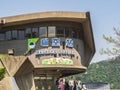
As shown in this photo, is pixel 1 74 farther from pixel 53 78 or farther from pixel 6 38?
pixel 53 78

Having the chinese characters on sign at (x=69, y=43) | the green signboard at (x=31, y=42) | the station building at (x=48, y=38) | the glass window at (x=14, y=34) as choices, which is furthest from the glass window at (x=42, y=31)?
the glass window at (x=14, y=34)

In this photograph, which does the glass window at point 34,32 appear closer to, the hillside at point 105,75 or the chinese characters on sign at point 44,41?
the chinese characters on sign at point 44,41

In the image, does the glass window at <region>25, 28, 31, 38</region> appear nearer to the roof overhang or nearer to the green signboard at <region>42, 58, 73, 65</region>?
the roof overhang

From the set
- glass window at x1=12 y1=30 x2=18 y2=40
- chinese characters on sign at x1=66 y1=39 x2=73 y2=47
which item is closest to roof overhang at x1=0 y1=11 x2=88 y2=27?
glass window at x1=12 y1=30 x2=18 y2=40

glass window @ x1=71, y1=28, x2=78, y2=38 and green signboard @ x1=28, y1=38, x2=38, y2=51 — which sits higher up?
glass window @ x1=71, y1=28, x2=78, y2=38

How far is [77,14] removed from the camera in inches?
1352

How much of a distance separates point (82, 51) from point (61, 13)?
5.26m

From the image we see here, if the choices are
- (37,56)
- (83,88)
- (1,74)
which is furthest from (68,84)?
(37,56)

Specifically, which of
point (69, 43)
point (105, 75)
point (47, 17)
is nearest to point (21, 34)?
point (47, 17)

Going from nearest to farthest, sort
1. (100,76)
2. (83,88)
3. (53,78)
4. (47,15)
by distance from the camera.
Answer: (83,88), (47,15), (53,78), (100,76)

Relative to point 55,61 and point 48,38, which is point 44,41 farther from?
point 55,61

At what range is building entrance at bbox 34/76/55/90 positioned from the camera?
3725 cm

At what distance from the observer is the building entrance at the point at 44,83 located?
37253 millimetres

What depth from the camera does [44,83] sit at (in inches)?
1495
